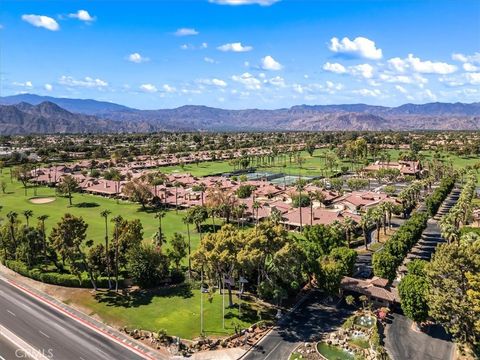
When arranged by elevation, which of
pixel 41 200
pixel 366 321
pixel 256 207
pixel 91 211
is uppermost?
pixel 256 207

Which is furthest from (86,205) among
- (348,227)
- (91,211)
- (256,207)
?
(348,227)

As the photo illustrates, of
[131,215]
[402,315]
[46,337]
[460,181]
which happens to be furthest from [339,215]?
[460,181]

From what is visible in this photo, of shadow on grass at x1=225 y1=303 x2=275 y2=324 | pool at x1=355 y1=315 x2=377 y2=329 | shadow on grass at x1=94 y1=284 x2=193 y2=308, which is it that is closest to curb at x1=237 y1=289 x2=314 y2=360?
shadow on grass at x1=225 y1=303 x2=275 y2=324

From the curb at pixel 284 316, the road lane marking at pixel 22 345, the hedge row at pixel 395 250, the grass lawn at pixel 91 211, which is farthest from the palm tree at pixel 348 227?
the road lane marking at pixel 22 345

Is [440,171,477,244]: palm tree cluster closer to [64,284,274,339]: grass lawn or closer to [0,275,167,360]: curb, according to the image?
[64,284,274,339]: grass lawn

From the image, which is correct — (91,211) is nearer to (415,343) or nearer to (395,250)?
(395,250)

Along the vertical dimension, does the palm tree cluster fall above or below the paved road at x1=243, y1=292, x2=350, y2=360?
above
